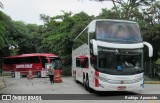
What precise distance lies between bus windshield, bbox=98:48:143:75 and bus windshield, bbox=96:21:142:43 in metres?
0.70

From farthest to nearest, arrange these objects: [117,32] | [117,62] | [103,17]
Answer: [103,17] < [117,32] < [117,62]

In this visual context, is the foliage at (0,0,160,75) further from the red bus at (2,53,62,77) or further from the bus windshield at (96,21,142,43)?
the bus windshield at (96,21,142,43)

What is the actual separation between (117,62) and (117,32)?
1.72 m

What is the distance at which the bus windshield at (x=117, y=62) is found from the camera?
18375mm

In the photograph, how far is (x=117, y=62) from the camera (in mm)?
18453

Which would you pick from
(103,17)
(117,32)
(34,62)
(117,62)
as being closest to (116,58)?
(117,62)

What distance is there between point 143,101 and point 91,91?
234 inches

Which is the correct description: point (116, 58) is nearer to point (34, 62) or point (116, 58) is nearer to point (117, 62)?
point (117, 62)

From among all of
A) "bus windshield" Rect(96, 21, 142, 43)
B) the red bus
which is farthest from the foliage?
"bus windshield" Rect(96, 21, 142, 43)

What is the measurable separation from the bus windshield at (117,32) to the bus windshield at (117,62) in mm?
697

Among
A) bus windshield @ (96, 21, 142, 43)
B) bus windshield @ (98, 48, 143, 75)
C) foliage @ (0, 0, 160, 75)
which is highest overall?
foliage @ (0, 0, 160, 75)

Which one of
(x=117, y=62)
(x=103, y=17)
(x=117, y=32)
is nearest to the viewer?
(x=117, y=62)

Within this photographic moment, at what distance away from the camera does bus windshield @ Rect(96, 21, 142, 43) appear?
18.9 metres

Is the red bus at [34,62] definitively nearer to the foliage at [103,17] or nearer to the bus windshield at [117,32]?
the foliage at [103,17]
